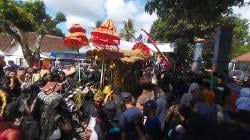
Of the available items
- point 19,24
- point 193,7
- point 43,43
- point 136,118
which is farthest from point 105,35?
point 43,43

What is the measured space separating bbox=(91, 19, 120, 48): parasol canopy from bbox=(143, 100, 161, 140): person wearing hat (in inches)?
208

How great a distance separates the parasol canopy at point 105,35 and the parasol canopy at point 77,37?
343 millimetres

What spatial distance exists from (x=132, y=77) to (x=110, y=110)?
23.9ft

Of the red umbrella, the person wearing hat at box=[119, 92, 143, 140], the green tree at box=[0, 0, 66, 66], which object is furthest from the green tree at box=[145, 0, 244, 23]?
the green tree at box=[0, 0, 66, 66]

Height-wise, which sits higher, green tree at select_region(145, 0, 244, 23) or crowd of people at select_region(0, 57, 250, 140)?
green tree at select_region(145, 0, 244, 23)

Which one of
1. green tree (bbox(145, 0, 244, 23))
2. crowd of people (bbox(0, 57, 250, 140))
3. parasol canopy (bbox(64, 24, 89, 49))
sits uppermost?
green tree (bbox(145, 0, 244, 23))

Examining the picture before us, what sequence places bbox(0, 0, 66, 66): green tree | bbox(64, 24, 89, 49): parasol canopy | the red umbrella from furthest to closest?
bbox(0, 0, 66, 66): green tree
the red umbrella
bbox(64, 24, 89, 49): parasol canopy

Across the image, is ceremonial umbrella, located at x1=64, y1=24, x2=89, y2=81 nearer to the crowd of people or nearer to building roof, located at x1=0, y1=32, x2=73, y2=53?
the crowd of people

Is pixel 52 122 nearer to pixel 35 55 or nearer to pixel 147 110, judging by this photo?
pixel 147 110

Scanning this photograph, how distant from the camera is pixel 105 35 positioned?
11.1 m

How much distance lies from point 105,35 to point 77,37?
813 mm

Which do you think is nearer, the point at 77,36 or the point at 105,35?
the point at 105,35

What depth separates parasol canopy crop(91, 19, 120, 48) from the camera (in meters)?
11.0

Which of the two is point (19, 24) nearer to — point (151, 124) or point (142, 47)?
point (142, 47)
